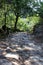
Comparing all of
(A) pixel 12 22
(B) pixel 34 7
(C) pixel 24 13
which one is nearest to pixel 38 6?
(B) pixel 34 7

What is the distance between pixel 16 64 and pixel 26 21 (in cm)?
3112

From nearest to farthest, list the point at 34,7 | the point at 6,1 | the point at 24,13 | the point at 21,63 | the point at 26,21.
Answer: the point at 21,63, the point at 6,1, the point at 24,13, the point at 34,7, the point at 26,21

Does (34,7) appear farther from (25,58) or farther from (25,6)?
(25,58)

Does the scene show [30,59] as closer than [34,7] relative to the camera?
Yes

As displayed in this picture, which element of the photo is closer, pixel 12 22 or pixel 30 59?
pixel 30 59

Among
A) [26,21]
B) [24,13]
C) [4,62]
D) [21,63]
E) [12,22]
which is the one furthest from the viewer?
[26,21]

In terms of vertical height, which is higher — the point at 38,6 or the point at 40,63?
the point at 38,6

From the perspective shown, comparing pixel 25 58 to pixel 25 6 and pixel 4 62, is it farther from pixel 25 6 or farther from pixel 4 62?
pixel 25 6

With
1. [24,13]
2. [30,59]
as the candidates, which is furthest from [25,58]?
[24,13]

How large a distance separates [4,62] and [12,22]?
2373 cm

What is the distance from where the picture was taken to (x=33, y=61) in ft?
18.3

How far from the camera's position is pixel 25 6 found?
19.3 m

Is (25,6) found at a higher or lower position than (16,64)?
higher

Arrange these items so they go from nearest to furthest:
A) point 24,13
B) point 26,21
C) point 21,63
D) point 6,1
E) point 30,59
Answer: point 21,63
point 30,59
point 6,1
point 24,13
point 26,21
